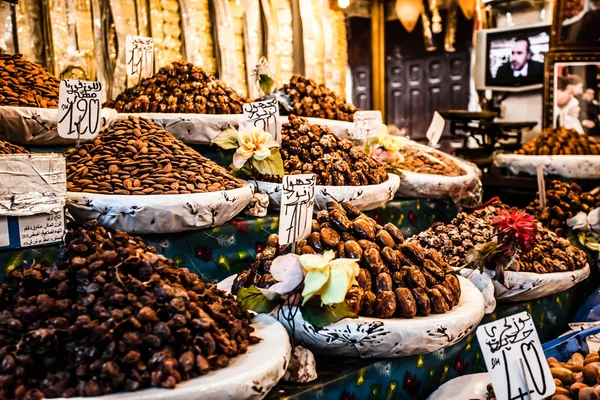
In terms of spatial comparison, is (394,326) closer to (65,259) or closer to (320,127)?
(65,259)

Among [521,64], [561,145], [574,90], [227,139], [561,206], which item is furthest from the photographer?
[521,64]

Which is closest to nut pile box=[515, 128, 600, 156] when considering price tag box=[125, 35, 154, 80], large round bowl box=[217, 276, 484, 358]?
price tag box=[125, 35, 154, 80]

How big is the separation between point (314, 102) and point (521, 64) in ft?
10.4

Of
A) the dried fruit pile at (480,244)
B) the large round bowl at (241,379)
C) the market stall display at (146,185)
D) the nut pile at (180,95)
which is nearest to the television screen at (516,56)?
the dried fruit pile at (480,244)

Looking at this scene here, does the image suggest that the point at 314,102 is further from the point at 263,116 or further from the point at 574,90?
the point at 574,90

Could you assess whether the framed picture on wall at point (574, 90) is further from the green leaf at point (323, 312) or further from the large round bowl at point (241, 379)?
the large round bowl at point (241, 379)

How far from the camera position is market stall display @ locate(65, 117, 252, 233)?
1662 mm

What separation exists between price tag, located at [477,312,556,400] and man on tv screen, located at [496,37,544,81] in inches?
174

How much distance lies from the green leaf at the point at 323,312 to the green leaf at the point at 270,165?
0.85 metres

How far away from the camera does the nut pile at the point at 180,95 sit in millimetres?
2395

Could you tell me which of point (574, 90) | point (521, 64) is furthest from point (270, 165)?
point (521, 64)

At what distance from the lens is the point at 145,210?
166cm

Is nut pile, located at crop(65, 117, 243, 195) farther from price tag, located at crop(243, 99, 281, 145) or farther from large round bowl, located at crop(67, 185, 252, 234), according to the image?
price tag, located at crop(243, 99, 281, 145)

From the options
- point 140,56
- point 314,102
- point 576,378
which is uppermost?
point 140,56
